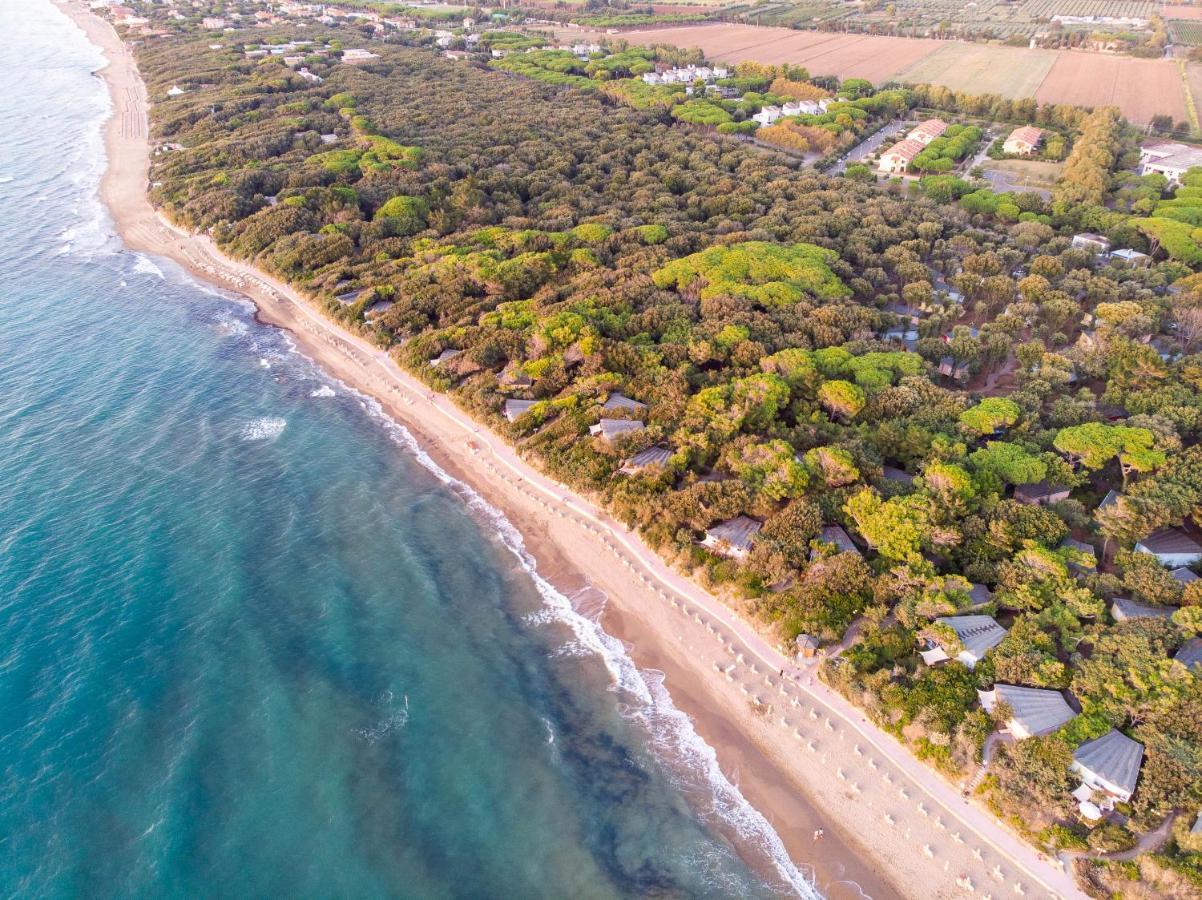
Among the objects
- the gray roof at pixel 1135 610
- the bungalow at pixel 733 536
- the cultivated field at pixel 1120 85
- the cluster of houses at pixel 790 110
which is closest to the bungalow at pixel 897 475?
the bungalow at pixel 733 536

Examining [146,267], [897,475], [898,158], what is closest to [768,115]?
[898,158]

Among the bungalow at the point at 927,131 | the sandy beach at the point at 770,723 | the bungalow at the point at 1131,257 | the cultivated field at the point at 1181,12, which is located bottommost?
the sandy beach at the point at 770,723

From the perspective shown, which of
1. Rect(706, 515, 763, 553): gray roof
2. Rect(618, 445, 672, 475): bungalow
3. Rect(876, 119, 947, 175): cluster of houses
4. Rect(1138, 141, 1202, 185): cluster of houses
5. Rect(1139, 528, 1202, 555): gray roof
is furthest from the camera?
Rect(876, 119, 947, 175): cluster of houses

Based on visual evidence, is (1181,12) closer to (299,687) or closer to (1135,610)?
(1135,610)

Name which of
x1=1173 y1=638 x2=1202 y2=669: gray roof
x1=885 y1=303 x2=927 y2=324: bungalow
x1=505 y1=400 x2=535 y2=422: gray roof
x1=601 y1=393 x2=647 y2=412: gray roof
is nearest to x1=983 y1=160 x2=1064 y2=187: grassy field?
x1=885 y1=303 x2=927 y2=324: bungalow

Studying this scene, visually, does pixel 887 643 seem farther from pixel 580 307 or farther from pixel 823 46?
pixel 823 46

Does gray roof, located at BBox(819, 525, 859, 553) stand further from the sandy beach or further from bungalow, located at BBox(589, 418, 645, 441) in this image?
bungalow, located at BBox(589, 418, 645, 441)

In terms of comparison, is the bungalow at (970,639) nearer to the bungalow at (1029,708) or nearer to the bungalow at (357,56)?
the bungalow at (1029,708)
